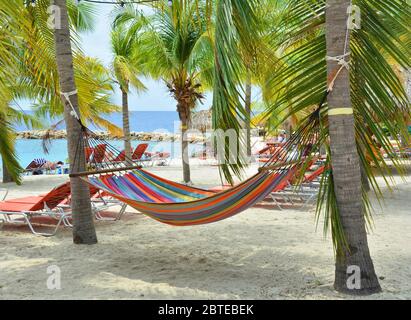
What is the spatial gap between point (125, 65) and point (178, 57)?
97.2 inches

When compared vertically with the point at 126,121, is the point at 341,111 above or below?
below

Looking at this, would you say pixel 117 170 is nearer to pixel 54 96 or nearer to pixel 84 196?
pixel 84 196

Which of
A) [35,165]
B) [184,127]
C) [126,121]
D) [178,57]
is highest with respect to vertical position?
[178,57]

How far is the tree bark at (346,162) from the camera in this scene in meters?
3.05

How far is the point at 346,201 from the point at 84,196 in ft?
9.65

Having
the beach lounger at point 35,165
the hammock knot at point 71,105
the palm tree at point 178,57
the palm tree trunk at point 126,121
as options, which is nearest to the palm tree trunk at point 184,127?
the palm tree at point 178,57

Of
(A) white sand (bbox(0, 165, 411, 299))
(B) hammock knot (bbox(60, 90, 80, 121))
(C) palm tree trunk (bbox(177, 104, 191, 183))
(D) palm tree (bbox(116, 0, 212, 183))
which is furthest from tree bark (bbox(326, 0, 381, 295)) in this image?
(C) palm tree trunk (bbox(177, 104, 191, 183))

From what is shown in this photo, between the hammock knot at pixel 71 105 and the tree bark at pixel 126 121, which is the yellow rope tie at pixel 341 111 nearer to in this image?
the hammock knot at pixel 71 105

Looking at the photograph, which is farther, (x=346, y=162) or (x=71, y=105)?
(x=71, y=105)

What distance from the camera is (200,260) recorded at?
4.25 meters

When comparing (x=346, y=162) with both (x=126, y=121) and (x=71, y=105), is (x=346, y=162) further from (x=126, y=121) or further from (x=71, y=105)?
(x=126, y=121)

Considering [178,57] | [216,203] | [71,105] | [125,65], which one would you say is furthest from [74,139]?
[125,65]
